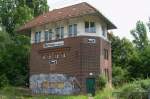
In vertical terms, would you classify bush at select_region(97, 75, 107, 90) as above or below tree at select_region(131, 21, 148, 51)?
below

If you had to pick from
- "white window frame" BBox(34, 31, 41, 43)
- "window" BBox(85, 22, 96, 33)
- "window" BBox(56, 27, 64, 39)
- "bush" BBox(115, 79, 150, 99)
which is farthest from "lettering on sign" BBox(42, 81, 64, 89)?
"bush" BBox(115, 79, 150, 99)

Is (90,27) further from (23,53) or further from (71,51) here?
(23,53)

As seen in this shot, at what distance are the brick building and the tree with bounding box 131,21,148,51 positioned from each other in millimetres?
29801

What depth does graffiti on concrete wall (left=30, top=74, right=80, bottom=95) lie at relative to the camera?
45.8 metres

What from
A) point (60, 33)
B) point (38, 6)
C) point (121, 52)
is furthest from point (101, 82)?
point (38, 6)

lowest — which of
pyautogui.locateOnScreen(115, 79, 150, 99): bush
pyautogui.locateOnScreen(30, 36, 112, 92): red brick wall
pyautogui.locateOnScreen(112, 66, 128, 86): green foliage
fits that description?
pyautogui.locateOnScreen(115, 79, 150, 99): bush

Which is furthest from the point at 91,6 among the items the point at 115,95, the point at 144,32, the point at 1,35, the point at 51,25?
the point at 144,32

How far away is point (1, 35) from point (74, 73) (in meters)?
17.5

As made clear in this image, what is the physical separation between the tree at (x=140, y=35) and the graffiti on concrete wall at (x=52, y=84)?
33.3 metres

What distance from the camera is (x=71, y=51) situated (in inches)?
1815

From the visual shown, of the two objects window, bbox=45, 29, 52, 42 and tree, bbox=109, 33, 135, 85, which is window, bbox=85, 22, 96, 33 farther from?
tree, bbox=109, 33, 135, 85

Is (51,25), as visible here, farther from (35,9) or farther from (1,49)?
(35,9)

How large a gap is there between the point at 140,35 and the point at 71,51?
38.5 m

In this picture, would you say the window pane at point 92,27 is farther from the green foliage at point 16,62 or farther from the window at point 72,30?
the green foliage at point 16,62
